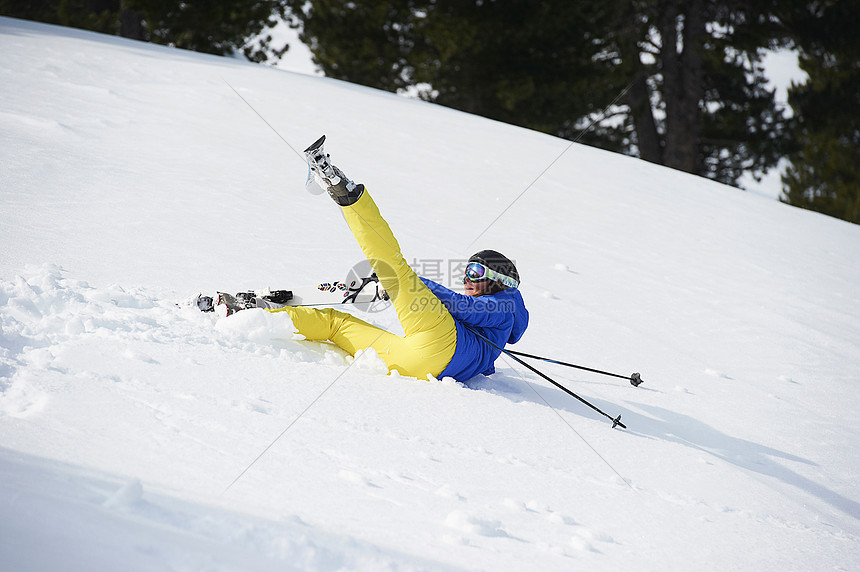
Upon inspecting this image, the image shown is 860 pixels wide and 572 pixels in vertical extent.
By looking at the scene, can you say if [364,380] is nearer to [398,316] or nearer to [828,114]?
[398,316]

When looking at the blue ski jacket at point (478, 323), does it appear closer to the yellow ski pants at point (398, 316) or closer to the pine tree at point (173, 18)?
the yellow ski pants at point (398, 316)

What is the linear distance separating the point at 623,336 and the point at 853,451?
4.69 ft

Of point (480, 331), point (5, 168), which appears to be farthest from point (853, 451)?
point (5, 168)

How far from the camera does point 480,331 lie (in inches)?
126

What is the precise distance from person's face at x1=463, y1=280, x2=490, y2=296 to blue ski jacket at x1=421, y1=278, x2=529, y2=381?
0.04 meters

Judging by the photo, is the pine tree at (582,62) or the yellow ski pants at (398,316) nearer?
the yellow ski pants at (398,316)

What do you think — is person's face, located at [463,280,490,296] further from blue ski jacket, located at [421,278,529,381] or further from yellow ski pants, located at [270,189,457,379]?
yellow ski pants, located at [270,189,457,379]

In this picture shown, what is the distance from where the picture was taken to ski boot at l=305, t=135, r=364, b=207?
2754 millimetres

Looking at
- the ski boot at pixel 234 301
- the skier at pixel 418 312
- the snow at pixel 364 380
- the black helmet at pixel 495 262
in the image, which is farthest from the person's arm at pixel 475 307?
the ski boot at pixel 234 301

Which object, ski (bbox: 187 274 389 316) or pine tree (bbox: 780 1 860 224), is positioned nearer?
ski (bbox: 187 274 389 316)

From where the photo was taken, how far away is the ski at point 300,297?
120 inches

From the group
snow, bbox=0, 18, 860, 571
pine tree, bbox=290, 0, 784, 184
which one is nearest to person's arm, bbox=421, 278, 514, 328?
snow, bbox=0, 18, 860, 571

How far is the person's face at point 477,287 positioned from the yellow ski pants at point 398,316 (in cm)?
27

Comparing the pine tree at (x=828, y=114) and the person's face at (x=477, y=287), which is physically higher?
the pine tree at (x=828, y=114)
